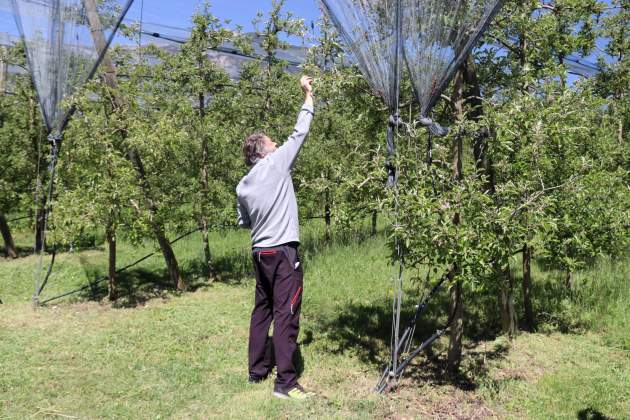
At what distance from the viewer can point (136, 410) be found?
3.45m

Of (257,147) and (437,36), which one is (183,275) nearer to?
(257,147)

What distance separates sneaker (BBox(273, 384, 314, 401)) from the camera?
3.42m

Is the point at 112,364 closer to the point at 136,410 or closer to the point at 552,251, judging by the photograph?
the point at 136,410

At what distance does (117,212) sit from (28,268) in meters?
3.57

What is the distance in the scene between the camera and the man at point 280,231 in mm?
3451

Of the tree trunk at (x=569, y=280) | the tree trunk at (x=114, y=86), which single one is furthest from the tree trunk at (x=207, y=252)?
the tree trunk at (x=569, y=280)

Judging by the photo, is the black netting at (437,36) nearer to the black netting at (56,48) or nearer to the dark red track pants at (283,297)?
the dark red track pants at (283,297)

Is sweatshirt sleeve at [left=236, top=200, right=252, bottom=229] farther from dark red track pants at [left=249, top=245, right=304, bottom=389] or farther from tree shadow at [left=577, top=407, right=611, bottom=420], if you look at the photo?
tree shadow at [left=577, top=407, right=611, bottom=420]

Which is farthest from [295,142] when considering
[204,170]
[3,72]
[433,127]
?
[3,72]

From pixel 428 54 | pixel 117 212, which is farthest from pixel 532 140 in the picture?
pixel 117 212

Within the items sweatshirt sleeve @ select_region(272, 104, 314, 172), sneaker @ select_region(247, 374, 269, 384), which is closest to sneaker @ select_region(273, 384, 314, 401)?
sneaker @ select_region(247, 374, 269, 384)

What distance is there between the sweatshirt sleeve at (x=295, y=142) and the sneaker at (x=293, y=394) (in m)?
1.39

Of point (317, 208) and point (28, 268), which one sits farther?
point (317, 208)

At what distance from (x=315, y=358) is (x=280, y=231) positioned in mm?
1245
